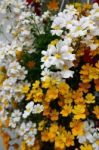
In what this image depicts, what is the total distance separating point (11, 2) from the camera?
6.10ft

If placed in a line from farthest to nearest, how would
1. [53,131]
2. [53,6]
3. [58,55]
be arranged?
[53,6]
[53,131]
[58,55]

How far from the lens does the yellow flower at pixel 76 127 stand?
4.56ft

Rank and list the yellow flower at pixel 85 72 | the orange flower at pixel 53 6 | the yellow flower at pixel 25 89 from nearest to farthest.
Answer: the yellow flower at pixel 85 72, the yellow flower at pixel 25 89, the orange flower at pixel 53 6

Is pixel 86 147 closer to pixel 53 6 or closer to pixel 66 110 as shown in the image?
pixel 66 110

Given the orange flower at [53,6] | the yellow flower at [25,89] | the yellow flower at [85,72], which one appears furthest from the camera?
the orange flower at [53,6]

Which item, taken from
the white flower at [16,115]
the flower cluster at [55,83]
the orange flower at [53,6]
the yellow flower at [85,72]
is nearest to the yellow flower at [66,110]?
the flower cluster at [55,83]

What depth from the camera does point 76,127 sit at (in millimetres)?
1403

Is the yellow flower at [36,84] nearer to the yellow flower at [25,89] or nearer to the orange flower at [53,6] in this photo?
the yellow flower at [25,89]

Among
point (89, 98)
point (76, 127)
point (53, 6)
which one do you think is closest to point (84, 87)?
point (89, 98)

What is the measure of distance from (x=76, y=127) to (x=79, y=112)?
0.20 ft

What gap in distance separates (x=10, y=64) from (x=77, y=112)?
1.34ft

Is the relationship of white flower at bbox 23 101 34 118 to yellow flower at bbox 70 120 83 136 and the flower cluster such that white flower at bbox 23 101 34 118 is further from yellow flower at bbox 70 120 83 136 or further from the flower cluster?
yellow flower at bbox 70 120 83 136

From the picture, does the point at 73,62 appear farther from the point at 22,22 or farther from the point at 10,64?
the point at 22,22

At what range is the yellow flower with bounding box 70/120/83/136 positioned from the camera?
1.39 meters
